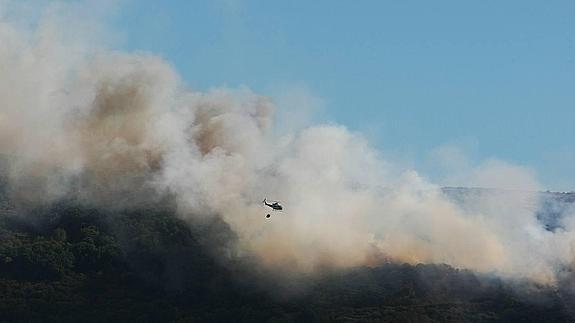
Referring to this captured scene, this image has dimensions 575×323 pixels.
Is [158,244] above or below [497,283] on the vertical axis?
above

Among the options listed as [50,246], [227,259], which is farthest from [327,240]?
[50,246]

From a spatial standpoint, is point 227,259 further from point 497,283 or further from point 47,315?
point 497,283

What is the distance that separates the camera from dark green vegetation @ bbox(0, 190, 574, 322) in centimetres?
11262

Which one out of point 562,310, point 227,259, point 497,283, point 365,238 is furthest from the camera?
point 227,259

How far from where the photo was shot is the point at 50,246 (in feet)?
518

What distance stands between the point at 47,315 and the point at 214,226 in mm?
25928

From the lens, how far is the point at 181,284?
5448 inches

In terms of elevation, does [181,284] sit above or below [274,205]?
below

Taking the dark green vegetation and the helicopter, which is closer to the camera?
the dark green vegetation

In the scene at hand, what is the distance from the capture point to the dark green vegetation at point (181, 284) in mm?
112625

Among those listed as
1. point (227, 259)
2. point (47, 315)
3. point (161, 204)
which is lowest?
point (47, 315)

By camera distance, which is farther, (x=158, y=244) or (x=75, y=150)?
(x=158, y=244)

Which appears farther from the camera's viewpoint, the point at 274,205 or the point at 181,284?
the point at 181,284

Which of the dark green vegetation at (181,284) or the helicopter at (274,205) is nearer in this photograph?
the dark green vegetation at (181,284)
